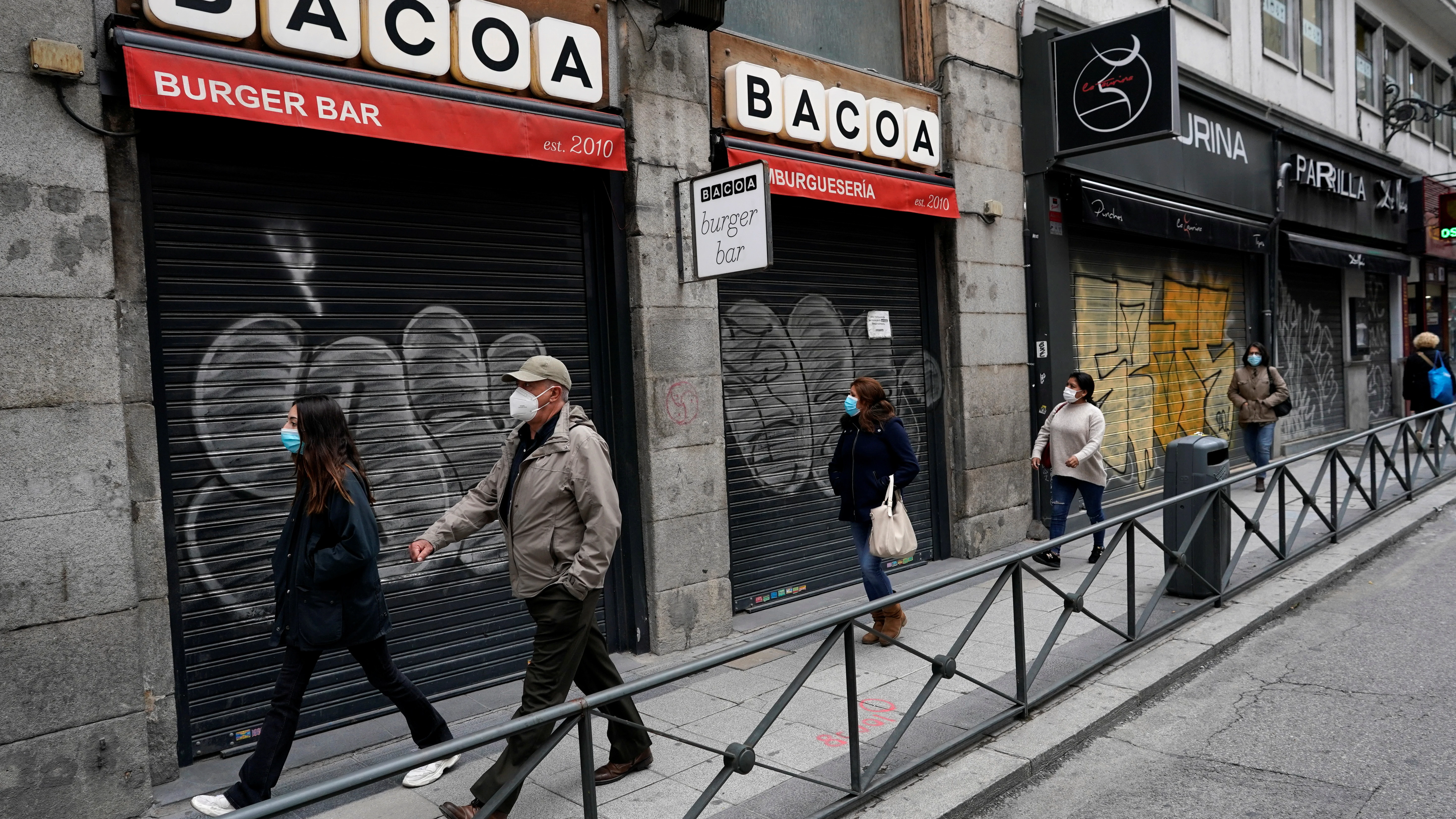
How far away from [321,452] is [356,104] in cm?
194

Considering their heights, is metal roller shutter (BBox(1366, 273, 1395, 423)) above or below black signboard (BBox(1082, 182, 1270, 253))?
below

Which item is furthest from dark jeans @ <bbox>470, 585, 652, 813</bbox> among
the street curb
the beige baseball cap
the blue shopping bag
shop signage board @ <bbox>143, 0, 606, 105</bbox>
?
the blue shopping bag

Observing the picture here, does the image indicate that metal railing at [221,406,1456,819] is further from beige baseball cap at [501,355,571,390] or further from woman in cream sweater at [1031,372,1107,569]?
beige baseball cap at [501,355,571,390]

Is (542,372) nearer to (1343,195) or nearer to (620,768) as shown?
(620,768)

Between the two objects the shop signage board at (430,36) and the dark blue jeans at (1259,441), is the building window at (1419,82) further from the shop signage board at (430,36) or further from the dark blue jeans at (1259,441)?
the shop signage board at (430,36)

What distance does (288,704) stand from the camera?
3953 millimetres

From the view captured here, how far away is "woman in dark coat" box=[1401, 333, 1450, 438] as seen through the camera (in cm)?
1237

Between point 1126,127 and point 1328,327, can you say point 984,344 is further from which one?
point 1328,327

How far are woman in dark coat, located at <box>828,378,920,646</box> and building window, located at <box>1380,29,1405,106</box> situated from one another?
1716 cm

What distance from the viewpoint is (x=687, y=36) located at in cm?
653

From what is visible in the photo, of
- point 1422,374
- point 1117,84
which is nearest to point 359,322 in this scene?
point 1117,84

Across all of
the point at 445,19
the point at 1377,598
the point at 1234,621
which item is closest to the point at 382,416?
the point at 445,19

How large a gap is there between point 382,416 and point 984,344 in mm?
5682

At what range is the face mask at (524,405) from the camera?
4020mm
